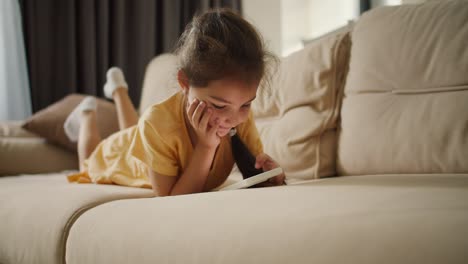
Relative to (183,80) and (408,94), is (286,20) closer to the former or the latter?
(408,94)

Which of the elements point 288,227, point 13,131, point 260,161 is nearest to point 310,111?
point 260,161

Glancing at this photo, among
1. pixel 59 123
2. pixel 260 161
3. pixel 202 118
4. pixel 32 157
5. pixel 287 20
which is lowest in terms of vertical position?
pixel 32 157

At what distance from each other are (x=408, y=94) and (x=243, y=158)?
481 mm

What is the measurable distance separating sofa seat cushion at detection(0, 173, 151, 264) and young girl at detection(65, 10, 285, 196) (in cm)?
14

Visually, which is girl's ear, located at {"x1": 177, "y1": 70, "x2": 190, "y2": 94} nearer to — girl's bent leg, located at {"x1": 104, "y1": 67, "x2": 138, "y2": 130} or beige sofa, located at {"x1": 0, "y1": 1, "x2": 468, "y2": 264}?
beige sofa, located at {"x1": 0, "y1": 1, "x2": 468, "y2": 264}

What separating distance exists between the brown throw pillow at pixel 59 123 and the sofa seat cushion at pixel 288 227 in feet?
3.99

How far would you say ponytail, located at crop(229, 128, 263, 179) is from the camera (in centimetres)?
111

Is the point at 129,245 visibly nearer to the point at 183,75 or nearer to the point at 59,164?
the point at 183,75

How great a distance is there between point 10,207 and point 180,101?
1.66ft

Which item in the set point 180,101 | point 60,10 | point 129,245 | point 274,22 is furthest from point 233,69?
point 274,22

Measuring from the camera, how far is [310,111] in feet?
4.39

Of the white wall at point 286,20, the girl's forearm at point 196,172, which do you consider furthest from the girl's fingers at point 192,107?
the white wall at point 286,20

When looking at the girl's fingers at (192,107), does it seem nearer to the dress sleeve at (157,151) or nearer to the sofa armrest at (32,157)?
the dress sleeve at (157,151)

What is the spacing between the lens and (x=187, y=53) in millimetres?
990
